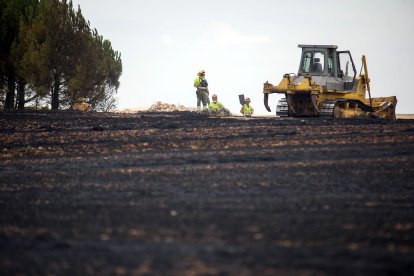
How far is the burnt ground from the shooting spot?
4.79 metres

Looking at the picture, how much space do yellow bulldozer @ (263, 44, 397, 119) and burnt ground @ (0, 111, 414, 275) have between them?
6.53m

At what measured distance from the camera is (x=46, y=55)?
29734 mm

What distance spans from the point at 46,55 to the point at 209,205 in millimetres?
24635

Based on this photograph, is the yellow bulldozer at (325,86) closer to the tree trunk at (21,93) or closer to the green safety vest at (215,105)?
the green safety vest at (215,105)

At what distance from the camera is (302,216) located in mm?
6277

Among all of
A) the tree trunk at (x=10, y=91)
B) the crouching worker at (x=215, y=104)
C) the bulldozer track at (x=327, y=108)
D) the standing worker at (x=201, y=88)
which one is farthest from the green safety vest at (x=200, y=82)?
the tree trunk at (x=10, y=91)

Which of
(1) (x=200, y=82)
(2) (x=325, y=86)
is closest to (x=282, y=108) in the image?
(2) (x=325, y=86)

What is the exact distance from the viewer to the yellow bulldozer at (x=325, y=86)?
21.0 m

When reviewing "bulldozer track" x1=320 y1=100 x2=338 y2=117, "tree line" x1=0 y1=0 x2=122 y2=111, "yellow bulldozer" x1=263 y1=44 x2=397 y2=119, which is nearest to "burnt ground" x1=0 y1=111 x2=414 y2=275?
"bulldozer track" x1=320 y1=100 x2=338 y2=117

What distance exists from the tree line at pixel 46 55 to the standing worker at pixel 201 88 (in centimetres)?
776

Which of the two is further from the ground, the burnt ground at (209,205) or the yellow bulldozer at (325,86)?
the yellow bulldozer at (325,86)

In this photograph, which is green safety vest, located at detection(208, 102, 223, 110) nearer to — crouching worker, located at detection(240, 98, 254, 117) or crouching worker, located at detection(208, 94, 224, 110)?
crouching worker, located at detection(208, 94, 224, 110)

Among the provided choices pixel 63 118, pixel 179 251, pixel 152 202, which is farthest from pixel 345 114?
pixel 179 251

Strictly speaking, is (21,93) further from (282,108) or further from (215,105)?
(282,108)
